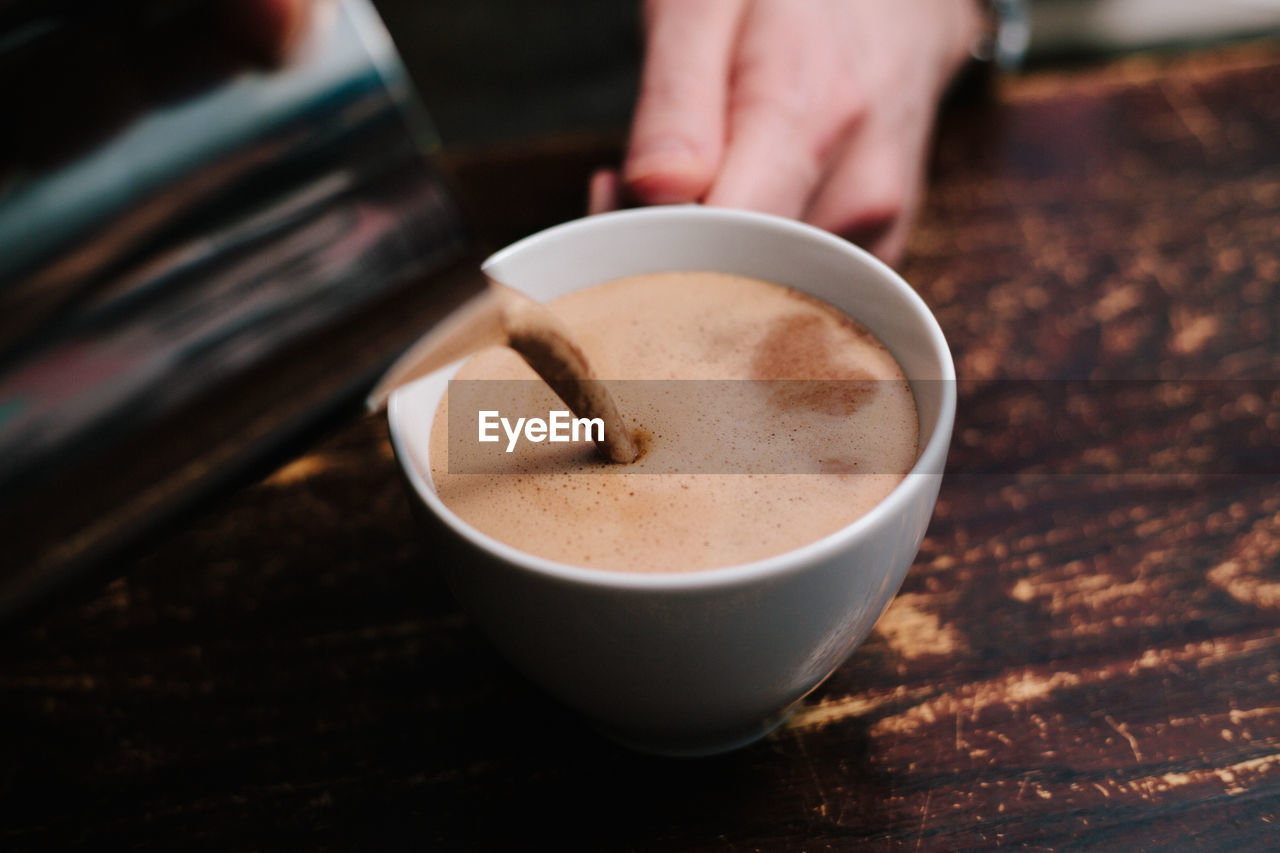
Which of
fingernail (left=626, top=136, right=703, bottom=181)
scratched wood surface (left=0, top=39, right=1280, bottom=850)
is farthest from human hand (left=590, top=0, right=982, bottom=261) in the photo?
scratched wood surface (left=0, top=39, right=1280, bottom=850)

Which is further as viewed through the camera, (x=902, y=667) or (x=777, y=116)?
(x=777, y=116)

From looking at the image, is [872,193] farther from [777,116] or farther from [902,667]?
[902,667]

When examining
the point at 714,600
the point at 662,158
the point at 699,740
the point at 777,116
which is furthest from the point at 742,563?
the point at 777,116

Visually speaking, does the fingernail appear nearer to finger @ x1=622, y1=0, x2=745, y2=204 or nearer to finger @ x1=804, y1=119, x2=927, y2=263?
finger @ x1=622, y1=0, x2=745, y2=204

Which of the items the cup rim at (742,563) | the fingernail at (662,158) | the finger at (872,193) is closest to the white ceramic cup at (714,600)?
the cup rim at (742,563)

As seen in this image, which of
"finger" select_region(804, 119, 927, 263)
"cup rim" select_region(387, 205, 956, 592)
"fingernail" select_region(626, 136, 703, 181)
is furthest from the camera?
"finger" select_region(804, 119, 927, 263)

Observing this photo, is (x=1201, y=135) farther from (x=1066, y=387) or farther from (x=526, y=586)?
(x=526, y=586)

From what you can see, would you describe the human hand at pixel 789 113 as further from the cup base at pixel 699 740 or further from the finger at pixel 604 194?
the cup base at pixel 699 740
